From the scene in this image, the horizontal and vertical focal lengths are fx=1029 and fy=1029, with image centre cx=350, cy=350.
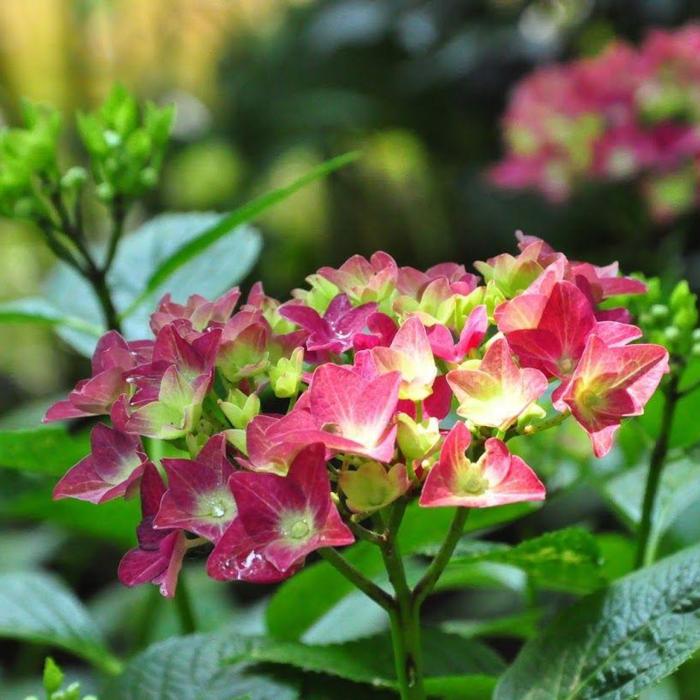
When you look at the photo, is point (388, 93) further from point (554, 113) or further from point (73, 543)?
point (73, 543)

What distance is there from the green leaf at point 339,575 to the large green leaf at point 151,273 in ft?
0.71

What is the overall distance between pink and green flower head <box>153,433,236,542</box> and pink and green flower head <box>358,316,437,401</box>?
0.06 metres

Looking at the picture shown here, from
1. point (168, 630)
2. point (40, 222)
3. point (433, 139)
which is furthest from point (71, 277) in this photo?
point (433, 139)

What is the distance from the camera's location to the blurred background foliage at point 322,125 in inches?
60.8

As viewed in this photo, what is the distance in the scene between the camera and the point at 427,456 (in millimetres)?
361

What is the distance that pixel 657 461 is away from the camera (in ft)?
1.74

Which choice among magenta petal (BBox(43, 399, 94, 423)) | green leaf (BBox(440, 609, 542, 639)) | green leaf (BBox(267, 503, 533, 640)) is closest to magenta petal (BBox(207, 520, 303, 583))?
magenta petal (BBox(43, 399, 94, 423))

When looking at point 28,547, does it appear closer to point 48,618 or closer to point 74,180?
point 48,618

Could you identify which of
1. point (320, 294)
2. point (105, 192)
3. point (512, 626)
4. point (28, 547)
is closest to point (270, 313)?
point (320, 294)

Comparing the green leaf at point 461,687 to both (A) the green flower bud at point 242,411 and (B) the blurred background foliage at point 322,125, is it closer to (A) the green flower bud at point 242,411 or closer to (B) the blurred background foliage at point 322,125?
(A) the green flower bud at point 242,411

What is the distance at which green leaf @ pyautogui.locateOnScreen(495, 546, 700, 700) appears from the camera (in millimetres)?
412

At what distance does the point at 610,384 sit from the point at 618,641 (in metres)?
0.14

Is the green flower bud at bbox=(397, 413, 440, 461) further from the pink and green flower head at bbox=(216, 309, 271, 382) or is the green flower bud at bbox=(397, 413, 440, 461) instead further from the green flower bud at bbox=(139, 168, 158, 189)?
the green flower bud at bbox=(139, 168, 158, 189)

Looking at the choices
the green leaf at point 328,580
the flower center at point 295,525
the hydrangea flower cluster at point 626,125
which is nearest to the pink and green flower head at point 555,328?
the flower center at point 295,525
